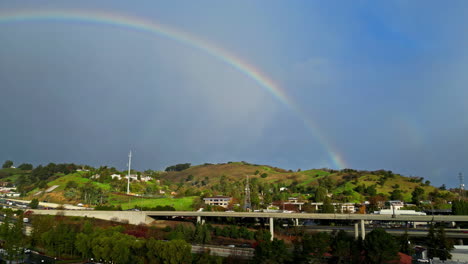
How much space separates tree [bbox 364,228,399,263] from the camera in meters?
50.8

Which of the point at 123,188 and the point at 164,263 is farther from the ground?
the point at 123,188

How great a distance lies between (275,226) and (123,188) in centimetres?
9469

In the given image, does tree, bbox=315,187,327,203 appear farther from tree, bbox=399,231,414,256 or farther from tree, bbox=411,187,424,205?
tree, bbox=399,231,414,256

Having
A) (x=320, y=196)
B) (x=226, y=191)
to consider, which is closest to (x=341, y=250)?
(x=320, y=196)

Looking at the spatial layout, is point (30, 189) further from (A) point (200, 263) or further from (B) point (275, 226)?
(A) point (200, 263)

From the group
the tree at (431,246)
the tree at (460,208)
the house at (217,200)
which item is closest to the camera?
the tree at (431,246)

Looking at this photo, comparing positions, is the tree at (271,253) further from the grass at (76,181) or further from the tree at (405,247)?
the grass at (76,181)

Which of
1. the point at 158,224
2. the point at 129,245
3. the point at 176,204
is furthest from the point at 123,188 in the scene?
the point at 129,245

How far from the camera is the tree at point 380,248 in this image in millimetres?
50781

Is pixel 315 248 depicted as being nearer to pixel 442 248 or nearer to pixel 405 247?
pixel 405 247

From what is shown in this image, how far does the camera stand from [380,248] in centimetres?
5112

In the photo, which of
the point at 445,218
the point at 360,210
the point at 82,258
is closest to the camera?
the point at 82,258

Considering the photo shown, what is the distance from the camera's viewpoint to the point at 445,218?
238 ft

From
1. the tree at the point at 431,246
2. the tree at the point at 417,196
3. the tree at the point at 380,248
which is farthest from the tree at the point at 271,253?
the tree at the point at 417,196
